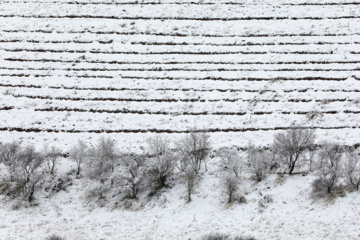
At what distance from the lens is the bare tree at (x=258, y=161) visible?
17312 mm

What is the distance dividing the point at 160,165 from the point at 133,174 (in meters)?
1.25

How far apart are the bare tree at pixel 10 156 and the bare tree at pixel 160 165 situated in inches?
241

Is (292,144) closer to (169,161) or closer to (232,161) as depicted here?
(232,161)

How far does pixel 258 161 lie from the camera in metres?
17.5

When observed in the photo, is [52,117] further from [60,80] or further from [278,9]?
[278,9]

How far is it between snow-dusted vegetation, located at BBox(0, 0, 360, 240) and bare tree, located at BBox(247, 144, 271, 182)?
0.22ft

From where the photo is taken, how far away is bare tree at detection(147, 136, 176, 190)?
17641mm

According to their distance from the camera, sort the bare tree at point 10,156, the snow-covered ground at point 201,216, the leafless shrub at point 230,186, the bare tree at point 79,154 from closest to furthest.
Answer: the snow-covered ground at point 201,216, the leafless shrub at point 230,186, the bare tree at point 10,156, the bare tree at point 79,154

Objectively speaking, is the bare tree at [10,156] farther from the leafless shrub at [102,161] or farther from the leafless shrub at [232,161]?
the leafless shrub at [232,161]

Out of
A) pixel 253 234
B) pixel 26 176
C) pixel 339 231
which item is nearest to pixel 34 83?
pixel 26 176

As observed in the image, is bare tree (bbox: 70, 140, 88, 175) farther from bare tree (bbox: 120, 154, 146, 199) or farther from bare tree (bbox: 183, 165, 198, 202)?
bare tree (bbox: 183, 165, 198, 202)

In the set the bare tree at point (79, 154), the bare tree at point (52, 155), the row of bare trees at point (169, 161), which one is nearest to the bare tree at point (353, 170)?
the row of bare trees at point (169, 161)

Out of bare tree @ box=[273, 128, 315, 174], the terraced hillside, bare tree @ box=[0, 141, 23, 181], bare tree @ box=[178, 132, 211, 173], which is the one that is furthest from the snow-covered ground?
the terraced hillside

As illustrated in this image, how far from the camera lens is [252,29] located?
89.2ft
